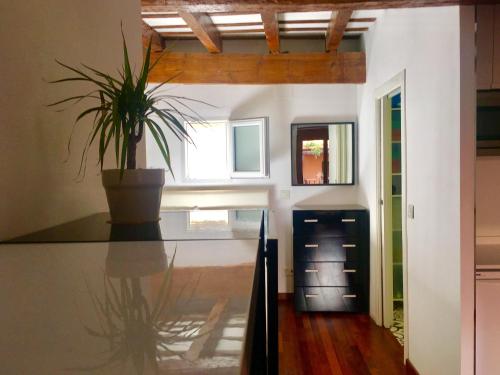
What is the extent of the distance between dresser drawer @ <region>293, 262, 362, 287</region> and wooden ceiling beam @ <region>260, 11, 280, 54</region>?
208 cm

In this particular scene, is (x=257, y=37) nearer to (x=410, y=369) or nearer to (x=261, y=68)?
(x=261, y=68)

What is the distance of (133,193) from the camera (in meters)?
1.03

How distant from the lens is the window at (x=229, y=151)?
387 cm

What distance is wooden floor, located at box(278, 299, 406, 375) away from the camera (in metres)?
2.57

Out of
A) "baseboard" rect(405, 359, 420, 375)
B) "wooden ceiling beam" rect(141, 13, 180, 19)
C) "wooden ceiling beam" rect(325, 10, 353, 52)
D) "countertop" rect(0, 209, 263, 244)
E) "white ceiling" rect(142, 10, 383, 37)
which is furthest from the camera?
"white ceiling" rect(142, 10, 383, 37)

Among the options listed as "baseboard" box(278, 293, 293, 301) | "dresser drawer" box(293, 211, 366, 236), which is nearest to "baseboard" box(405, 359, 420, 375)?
"dresser drawer" box(293, 211, 366, 236)

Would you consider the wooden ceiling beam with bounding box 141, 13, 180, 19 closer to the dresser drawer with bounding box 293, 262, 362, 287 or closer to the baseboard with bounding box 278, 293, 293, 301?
the dresser drawer with bounding box 293, 262, 362, 287

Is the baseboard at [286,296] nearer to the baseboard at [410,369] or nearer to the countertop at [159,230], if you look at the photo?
the baseboard at [410,369]

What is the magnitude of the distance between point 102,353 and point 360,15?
3.42 meters

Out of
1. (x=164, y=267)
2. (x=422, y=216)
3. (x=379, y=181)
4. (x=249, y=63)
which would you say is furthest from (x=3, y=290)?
(x=249, y=63)

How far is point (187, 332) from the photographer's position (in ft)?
1.30

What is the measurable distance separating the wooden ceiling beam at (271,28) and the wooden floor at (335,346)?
8.13 feet

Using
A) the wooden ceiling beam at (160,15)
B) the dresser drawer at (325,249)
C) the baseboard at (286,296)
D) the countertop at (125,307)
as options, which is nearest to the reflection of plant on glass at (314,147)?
the dresser drawer at (325,249)

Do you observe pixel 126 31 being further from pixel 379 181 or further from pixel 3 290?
pixel 379 181
